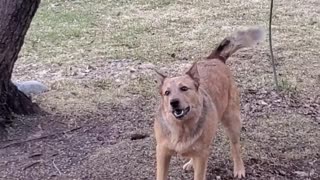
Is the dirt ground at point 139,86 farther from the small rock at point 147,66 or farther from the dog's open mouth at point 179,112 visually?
the dog's open mouth at point 179,112

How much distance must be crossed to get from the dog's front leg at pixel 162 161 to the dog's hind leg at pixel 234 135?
710 millimetres

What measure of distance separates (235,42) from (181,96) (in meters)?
1.25

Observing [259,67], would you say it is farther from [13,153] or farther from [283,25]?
[13,153]

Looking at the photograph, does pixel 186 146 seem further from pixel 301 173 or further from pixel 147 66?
pixel 147 66

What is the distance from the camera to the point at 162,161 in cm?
449

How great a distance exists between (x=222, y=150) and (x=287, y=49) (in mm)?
3446

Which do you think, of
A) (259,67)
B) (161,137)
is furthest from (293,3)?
(161,137)

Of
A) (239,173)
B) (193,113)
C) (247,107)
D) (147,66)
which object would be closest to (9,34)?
(193,113)

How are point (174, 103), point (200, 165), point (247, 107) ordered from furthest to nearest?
point (247, 107), point (200, 165), point (174, 103)

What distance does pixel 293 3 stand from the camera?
37.9 feet

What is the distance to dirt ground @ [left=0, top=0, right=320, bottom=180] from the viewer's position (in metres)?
5.26

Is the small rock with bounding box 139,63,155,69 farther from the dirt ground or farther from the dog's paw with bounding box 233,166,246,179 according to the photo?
the dog's paw with bounding box 233,166,246,179

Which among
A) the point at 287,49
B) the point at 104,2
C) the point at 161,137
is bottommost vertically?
the point at 104,2

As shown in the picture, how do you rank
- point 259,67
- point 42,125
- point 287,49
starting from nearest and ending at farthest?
point 42,125, point 259,67, point 287,49
